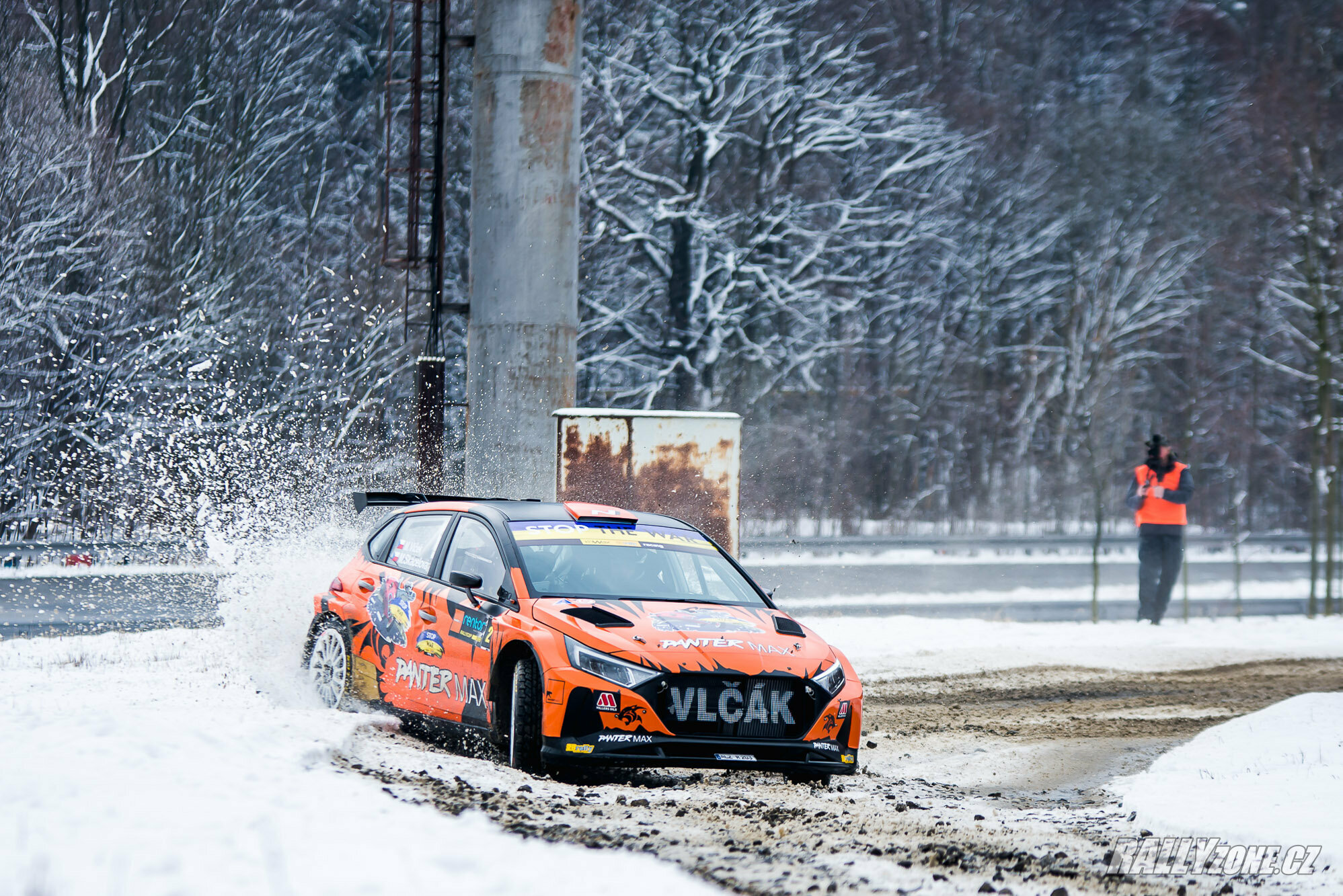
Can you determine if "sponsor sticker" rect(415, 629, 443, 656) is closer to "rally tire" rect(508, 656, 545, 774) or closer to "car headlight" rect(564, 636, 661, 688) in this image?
"rally tire" rect(508, 656, 545, 774)

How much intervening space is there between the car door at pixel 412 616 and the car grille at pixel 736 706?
59.3 inches

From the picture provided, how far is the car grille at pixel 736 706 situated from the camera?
21.8ft

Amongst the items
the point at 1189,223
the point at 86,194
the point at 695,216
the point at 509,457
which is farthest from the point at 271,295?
the point at 1189,223

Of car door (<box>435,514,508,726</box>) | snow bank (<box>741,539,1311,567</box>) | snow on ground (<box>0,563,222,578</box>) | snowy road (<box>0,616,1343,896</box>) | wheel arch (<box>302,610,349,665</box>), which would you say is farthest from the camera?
snow bank (<box>741,539,1311,567</box>)

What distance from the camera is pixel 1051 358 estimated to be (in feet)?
115

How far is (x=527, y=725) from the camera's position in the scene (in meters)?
6.81

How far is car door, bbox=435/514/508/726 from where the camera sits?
7.26 metres

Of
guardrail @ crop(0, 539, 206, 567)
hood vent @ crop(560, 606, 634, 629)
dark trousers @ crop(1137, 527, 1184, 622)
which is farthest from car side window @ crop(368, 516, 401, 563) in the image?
dark trousers @ crop(1137, 527, 1184, 622)

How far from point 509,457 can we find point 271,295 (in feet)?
36.1

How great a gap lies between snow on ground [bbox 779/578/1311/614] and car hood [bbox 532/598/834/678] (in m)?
9.76

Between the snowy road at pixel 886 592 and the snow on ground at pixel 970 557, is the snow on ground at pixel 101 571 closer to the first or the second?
the snowy road at pixel 886 592

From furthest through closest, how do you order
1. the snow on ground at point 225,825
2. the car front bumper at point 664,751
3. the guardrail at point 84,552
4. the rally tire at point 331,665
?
the guardrail at point 84,552
the rally tire at point 331,665
the car front bumper at point 664,751
the snow on ground at point 225,825

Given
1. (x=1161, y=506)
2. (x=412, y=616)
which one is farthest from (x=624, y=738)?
(x=1161, y=506)

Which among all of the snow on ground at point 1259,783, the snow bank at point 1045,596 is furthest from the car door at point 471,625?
the snow bank at point 1045,596
